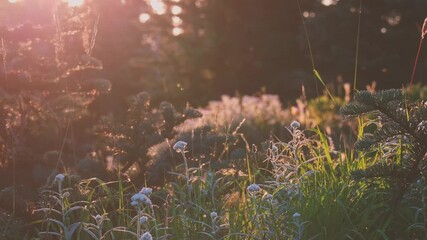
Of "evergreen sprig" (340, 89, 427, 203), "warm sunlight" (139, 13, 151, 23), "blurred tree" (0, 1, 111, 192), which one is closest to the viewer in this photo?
"evergreen sprig" (340, 89, 427, 203)

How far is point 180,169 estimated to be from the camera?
17.6ft

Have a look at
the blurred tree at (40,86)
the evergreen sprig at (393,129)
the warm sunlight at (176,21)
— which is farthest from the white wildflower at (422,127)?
the warm sunlight at (176,21)

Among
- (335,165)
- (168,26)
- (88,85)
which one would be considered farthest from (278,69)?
(335,165)

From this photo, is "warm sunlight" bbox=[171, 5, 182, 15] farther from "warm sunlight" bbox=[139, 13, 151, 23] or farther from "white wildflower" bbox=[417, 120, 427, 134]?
"white wildflower" bbox=[417, 120, 427, 134]

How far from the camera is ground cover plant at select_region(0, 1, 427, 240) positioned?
366 centimetres

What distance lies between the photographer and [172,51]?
61.6 ft

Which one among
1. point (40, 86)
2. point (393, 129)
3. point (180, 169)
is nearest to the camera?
point (393, 129)

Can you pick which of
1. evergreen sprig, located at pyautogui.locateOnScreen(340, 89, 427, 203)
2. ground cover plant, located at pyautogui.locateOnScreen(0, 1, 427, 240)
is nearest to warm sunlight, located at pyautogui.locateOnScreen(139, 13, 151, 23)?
ground cover plant, located at pyautogui.locateOnScreen(0, 1, 427, 240)

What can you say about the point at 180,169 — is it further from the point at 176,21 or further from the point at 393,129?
the point at 176,21

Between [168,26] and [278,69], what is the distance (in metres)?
3.19

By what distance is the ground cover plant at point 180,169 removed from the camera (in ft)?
12.0

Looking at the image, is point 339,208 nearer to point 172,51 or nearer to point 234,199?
point 234,199

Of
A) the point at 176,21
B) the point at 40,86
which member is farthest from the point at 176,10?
the point at 40,86

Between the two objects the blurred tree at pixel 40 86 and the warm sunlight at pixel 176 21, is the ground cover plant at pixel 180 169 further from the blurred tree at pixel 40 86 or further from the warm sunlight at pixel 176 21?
the warm sunlight at pixel 176 21
